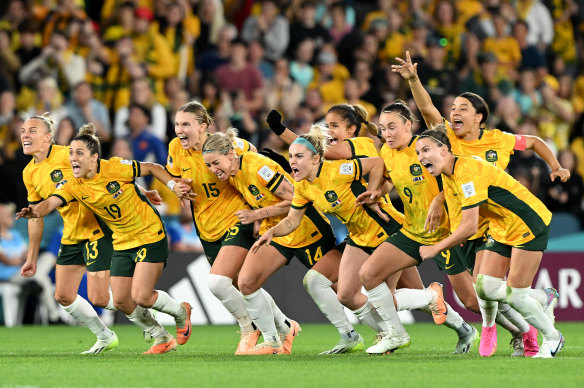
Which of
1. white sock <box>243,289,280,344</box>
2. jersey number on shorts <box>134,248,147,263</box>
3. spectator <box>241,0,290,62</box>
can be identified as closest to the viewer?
white sock <box>243,289,280,344</box>

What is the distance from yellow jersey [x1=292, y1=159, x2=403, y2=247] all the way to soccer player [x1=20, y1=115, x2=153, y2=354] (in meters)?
2.15

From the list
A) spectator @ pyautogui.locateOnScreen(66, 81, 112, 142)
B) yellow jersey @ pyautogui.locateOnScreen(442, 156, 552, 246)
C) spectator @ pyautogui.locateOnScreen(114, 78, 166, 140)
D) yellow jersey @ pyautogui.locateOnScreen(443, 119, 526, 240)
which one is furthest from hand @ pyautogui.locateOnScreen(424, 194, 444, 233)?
spectator @ pyautogui.locateOnScreen(66, 81, 112, 142)

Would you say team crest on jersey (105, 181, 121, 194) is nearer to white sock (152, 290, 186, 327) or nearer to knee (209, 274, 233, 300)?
white sock (152, 290, 186, 327)

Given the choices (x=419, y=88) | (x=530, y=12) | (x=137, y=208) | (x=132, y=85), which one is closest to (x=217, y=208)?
(x=137, y=208)

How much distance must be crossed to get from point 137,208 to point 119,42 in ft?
22.5

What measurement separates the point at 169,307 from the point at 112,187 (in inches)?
49.2

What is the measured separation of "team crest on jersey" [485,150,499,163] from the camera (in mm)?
9648

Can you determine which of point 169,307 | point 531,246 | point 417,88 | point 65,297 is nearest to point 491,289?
point 531,246

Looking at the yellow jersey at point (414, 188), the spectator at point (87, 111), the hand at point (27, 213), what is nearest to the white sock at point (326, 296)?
the yellow jersey at point (414, 188)

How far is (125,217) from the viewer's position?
10.0 metres

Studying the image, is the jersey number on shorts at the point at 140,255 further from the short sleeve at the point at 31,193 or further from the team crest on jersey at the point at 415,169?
the team crest on jersey at the point at 415,169

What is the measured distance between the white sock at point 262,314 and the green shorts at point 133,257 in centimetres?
101

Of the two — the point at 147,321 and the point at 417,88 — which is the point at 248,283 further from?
the point at 417,88

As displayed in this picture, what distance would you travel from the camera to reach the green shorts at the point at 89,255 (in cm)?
1024
